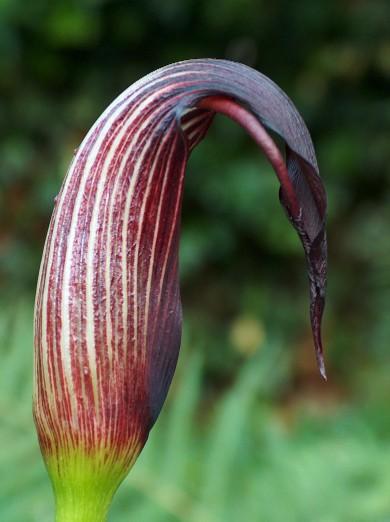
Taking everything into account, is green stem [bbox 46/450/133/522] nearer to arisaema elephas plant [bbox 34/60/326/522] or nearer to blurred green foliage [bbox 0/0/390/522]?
arisaema elephas plant [bbox 34/60/326/522]

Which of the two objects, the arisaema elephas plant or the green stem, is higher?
the arisaema elephas plant

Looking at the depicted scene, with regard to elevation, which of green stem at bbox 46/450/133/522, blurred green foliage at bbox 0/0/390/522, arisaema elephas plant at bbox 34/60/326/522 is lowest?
green stem at bbox 46/450/133/522

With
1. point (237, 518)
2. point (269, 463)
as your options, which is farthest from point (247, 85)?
point (269, 463)

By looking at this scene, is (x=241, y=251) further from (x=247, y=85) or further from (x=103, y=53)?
(x=247, y=85)

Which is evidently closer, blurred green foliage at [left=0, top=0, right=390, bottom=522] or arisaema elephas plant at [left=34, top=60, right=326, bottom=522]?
arisaema elephas plant at [left=34, top=60, right=326, bottom=522]

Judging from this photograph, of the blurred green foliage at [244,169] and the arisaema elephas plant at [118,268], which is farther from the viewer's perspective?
the blurred green foliage at [244,169]

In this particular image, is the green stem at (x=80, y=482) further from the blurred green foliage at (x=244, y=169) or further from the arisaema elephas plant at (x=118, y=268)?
the blurred green foliage at (x=244, y=169)

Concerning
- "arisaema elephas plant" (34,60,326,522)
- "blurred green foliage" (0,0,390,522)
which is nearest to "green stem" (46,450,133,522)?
"arisaema elephas plant" (34,60,326,522)

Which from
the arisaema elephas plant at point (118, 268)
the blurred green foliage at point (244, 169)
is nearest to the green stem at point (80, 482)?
the arisaema elephas plant at point (118, 268)

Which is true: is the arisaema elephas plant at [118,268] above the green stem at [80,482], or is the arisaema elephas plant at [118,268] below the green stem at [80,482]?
above
